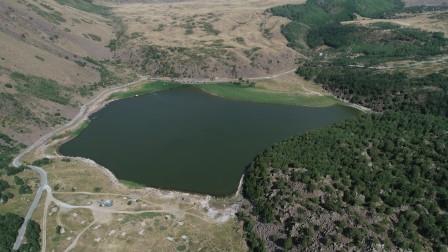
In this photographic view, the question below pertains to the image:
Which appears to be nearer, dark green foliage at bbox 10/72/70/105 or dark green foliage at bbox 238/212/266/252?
dark green foliage at bbox 238/212/266/252

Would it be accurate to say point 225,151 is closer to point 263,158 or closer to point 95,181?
point 263,158

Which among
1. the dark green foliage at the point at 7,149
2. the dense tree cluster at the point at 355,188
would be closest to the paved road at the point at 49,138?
the dark green foliage at the point at 7,149

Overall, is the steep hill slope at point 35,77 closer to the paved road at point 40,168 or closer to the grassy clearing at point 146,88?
the paved road at point 40,168

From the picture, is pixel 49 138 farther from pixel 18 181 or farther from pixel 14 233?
pixel 14 233

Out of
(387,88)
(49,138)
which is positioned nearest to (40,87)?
(49,138)

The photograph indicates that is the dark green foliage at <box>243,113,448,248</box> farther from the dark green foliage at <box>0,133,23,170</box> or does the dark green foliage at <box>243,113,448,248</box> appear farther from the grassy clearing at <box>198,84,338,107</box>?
the dark green foliage at <box>0,133,23,170</box>

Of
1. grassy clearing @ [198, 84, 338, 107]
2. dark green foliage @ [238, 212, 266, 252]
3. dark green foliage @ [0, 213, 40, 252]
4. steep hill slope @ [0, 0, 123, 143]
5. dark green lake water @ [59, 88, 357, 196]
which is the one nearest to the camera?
dark green foliage @ [0, 213, 40, 252]

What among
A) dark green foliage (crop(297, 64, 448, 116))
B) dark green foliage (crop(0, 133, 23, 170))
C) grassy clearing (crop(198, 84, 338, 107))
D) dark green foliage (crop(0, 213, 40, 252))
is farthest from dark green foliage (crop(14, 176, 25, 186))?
dark green foliage (crop(297, 64, 448, 116))
